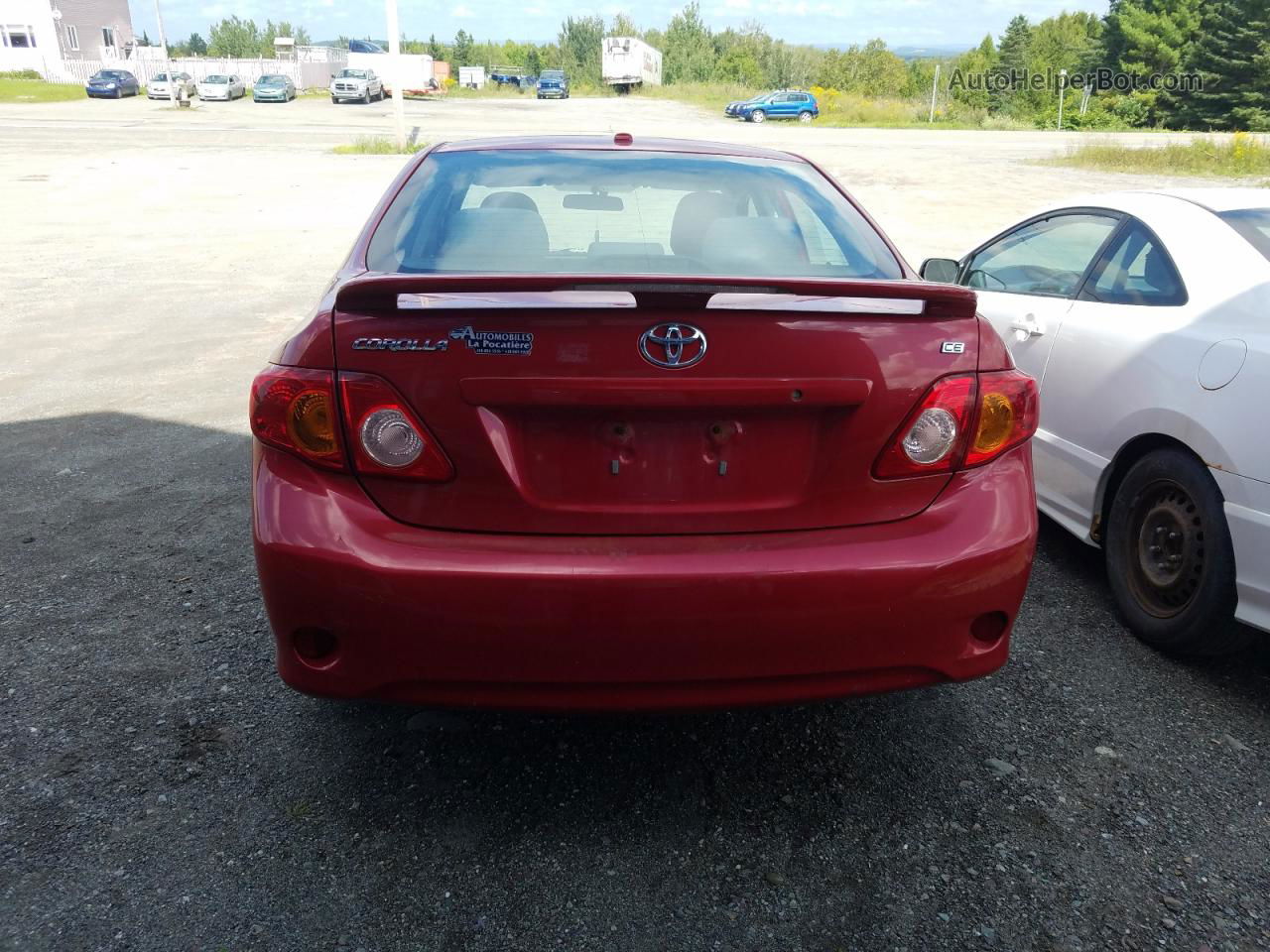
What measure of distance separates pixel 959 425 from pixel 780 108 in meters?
47.9

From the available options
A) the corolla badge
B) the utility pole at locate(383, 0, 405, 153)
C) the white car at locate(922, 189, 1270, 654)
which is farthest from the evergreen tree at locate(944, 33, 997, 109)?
the corolla badge

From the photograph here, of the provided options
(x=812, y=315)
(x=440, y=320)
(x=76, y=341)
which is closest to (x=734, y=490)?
(x=812, y=315)

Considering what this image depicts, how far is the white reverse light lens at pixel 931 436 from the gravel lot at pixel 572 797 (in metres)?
0.95

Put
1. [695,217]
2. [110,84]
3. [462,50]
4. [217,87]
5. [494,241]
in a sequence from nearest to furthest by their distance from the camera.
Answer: [494,241]
[695,217]
[217,87]
[110,84]
[462,50]

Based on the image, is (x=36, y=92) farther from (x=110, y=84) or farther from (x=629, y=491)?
(x=629, y=491)

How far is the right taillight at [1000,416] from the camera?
243cm

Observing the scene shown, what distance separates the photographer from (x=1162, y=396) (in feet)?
11.2

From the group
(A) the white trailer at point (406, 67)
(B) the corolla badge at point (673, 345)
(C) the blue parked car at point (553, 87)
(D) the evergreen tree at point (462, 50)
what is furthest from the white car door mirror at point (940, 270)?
(D) the evergreen tree at point (462, 50)

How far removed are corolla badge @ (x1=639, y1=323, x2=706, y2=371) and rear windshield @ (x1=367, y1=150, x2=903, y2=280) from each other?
553 mm

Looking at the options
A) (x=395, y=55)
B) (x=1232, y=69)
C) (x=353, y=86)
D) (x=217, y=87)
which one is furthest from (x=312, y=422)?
(x=1232, y=69)

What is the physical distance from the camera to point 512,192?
10.6 ft

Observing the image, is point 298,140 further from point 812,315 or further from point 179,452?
point 812,315

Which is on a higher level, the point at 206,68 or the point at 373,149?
the point at 206,68

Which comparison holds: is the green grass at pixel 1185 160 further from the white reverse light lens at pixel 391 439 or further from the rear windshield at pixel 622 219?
the white reverse light lens at pixel 391 439
